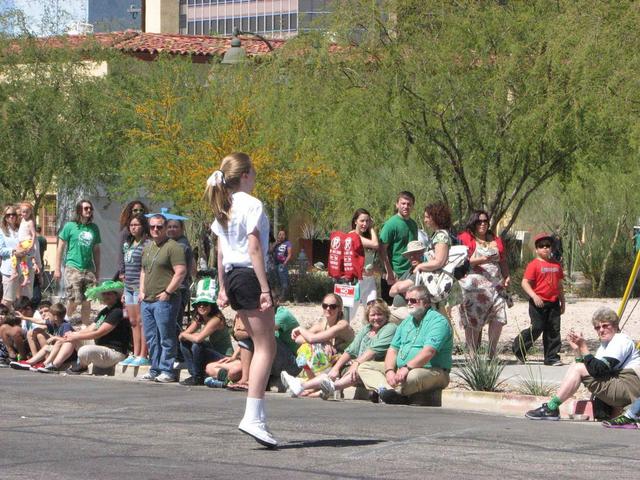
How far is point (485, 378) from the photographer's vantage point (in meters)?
13.2

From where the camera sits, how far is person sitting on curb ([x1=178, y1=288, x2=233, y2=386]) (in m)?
14.6

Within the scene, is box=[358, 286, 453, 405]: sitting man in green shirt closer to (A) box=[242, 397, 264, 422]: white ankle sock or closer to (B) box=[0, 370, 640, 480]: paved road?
(B) box=[0, 370, 640, 480]: paved road

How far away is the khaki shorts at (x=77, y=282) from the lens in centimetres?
1888

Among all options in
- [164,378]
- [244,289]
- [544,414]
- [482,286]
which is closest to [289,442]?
[244,289]

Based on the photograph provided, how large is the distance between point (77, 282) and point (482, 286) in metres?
5.99

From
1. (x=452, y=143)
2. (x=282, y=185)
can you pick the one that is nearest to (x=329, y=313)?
(x=452, y=143)

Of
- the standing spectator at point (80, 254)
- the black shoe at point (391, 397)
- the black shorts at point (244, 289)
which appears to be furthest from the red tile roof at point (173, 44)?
the black shorts at point (244, 289)

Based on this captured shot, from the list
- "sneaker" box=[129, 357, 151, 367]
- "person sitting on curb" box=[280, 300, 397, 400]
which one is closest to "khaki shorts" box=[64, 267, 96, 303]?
"sneaker" box=[129, 357, 151, 367]

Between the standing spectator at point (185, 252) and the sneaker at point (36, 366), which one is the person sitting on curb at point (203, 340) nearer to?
the standing spectator at point (185, 252)

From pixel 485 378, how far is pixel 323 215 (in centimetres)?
2957

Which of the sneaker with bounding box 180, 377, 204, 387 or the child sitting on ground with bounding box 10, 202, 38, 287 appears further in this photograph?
the child sitting on ground with bounding box 10, 202, 38, 287

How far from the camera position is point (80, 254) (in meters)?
18.8

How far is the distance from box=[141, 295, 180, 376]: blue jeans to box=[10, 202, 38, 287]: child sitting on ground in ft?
13.9

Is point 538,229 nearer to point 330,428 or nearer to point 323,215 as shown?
point 323,215
